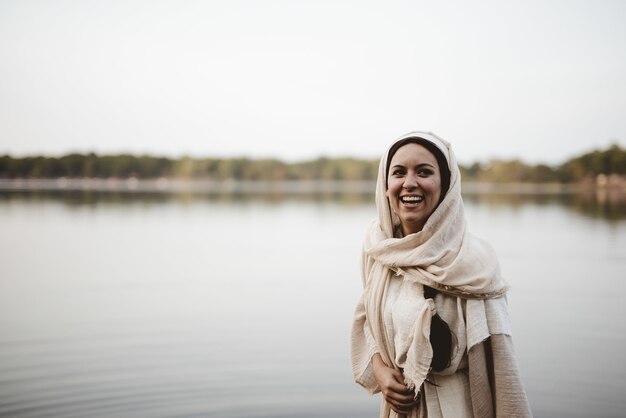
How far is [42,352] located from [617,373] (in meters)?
6.80

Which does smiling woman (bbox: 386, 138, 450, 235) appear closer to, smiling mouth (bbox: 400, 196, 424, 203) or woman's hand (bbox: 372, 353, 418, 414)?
smiling mouth (bbox: 400, 196, 424, 203)

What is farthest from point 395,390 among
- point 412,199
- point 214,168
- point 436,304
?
point 214,168

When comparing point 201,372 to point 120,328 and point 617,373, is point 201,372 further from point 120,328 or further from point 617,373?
point 617,373

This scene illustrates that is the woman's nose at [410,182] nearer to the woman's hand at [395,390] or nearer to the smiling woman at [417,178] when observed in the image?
the smiling woman at [417,178]

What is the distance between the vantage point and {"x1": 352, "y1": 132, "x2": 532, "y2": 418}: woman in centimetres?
191

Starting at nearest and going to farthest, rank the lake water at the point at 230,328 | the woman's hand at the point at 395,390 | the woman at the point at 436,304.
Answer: the woman at the point at 436,304, the woman's hand at the point at 395,390, the lake water at the point at 230,328

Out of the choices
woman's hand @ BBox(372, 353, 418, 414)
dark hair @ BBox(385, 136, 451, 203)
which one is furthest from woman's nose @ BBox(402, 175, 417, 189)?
woman's hand @ BBox(372, 353, 418, 414)

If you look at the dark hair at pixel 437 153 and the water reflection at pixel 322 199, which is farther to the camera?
the water reflection at pixel 322 199

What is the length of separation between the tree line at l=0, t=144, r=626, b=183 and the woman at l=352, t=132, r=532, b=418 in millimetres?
125592

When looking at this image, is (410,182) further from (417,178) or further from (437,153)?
(437,153)

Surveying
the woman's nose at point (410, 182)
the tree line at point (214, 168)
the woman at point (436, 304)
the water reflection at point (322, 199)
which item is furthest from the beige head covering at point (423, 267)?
the tree line at point (214, 168)

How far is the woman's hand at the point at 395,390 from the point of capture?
81.0 inches

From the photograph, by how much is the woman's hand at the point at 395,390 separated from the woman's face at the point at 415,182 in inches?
24.7

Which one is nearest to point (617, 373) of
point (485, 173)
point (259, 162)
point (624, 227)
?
point (624, 227)
